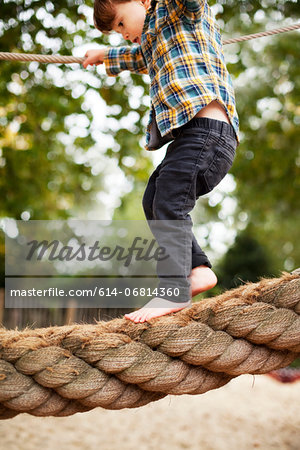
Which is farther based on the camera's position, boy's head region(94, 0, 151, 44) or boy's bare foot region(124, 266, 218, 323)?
boy's head region(94, 0, 151, 44)

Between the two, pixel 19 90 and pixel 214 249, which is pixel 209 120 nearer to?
pixel 19 90

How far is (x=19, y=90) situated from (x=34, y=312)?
2763 millimetres

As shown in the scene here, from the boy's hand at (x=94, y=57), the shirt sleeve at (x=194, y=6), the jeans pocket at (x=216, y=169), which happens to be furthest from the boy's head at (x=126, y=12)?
the jeans pocket at (x=216, y=169)

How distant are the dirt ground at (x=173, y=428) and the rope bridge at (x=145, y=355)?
61.5 inches

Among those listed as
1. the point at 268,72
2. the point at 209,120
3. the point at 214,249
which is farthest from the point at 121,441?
the point at 214,249

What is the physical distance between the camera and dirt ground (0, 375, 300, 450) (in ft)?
9.56

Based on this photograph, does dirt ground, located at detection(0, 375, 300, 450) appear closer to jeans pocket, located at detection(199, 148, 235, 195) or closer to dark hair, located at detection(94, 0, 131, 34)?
jeans pocket, located at detection(199, 148, 235, 195)

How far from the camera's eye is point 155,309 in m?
1.41

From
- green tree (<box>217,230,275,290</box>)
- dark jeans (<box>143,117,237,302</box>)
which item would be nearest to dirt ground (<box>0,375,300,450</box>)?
dark jeans (<box>143,117,237,302</box>)

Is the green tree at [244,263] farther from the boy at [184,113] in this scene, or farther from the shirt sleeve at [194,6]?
the shirt sleeve at [194,6]

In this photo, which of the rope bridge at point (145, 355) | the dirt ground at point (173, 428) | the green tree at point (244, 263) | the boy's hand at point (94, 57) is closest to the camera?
the rope bridge at point (145, 355)

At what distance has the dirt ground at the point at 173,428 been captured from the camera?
2.91 metres

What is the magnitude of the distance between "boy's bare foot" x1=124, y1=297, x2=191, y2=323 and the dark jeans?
2 centimetres

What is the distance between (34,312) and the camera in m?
6.34
